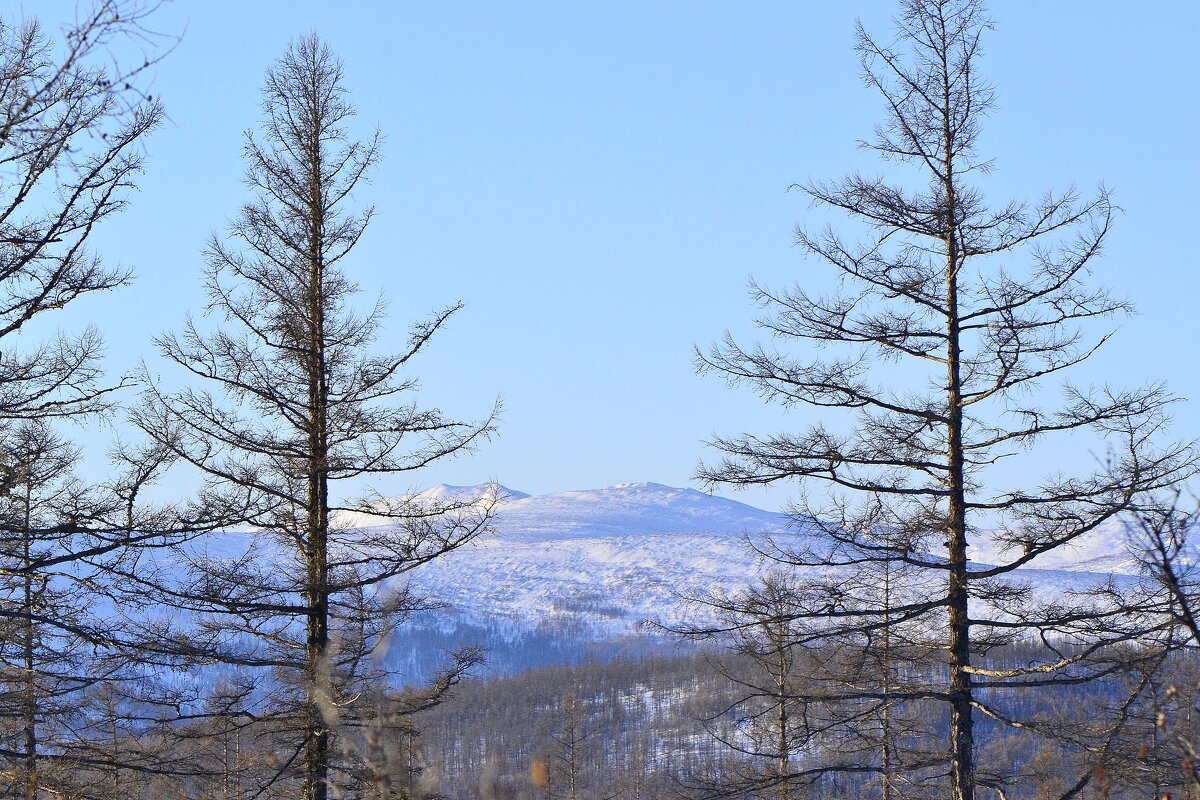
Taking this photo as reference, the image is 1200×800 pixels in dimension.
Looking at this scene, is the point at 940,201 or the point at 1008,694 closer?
the point at 940,201

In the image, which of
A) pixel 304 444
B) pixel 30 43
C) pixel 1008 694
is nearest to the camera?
pixel 30 43

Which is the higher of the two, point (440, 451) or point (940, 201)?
point (940, 201)

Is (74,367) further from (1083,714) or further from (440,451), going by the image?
(1083,714)

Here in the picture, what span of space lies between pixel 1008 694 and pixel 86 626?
9668cm

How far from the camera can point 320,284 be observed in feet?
40.9

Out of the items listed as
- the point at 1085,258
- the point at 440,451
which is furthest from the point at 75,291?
the point at 1085,258

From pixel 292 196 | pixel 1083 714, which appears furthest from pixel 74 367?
pixel 1083 714

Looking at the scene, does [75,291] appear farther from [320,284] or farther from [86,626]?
[320,284]

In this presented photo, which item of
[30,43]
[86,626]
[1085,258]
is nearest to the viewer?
[30,43]

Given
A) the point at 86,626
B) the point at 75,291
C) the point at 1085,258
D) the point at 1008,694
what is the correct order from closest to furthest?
the point at 75,291 < the point at 86,626 < the point at 1085,258 < the point at 1008,694

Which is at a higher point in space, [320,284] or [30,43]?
[30,43]

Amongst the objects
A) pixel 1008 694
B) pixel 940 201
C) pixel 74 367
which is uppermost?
pixel 940 201

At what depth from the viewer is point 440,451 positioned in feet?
40.6

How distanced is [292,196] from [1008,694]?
94420 mm
